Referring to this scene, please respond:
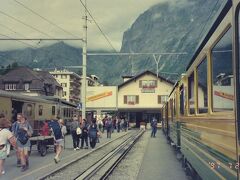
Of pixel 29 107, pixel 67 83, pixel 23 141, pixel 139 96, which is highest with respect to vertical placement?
pixel 67 83

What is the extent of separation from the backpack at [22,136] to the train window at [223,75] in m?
8.94

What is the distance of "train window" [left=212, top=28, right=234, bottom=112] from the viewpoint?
493cm

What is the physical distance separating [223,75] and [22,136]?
31.6ft

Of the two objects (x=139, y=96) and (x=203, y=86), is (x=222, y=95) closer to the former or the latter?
(x=203, y=86)

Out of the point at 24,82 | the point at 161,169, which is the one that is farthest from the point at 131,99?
the point at 161,169

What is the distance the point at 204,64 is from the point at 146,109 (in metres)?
63.5

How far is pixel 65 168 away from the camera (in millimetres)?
14945

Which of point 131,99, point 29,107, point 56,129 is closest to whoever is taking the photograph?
point 56,129

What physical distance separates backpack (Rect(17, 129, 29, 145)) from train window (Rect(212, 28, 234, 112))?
8.94 m

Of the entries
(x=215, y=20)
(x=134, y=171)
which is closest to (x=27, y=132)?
(x=134, y=171)

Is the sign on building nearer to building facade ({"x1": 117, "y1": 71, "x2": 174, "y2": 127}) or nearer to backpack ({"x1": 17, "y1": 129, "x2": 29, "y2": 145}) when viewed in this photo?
building facade ({"x1": 117, "y1": 71, "x2": 174, "y2": 127})

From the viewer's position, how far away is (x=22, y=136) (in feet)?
45.3

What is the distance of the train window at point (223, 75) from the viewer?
4930 millimetres

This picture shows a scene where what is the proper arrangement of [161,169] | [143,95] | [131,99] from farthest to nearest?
[143,95]
[131,99]
[161,169]
